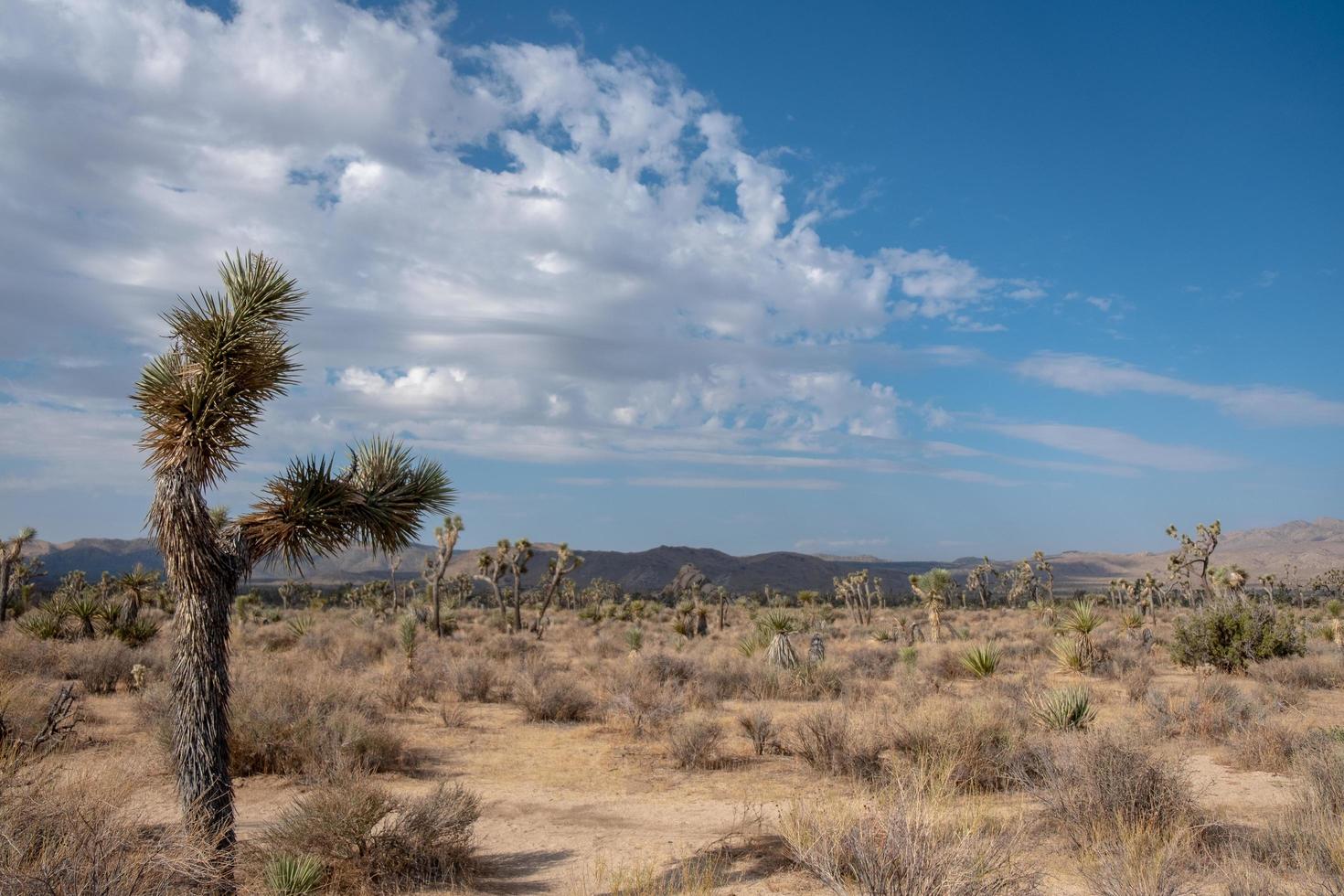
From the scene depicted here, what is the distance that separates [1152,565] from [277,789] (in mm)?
159263

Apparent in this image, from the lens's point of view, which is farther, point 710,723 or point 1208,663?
point 1208,663

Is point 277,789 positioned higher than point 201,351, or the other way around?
point 201,351

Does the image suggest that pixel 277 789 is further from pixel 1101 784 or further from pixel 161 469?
pixel 1101 784

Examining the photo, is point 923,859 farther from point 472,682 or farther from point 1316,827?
point 472,682

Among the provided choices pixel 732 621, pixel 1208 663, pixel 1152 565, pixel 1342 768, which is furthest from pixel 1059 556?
pixel 1342 768

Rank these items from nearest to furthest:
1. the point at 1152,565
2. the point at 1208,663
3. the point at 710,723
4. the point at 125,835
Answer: the point at 125,835 < the point at 710,723 < the point at 1208,663 < the point at 1152,565

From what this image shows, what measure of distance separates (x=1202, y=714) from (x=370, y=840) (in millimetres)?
12140

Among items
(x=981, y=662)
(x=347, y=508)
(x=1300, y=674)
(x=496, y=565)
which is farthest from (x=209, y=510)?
(x=496, y=565)

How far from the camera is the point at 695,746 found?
11703mm

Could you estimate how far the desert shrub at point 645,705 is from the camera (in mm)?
13617

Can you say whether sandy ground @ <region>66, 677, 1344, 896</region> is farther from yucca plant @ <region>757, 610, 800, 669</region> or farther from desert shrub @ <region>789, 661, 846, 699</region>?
yucca plant @ <region>757, 610, 800, 669</region>

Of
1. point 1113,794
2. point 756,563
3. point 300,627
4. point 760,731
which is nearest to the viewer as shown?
point 1113,794

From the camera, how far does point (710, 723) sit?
12.4 meters

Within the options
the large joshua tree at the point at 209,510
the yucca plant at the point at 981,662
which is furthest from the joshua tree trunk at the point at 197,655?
the yucca plant at the point at 981,662
